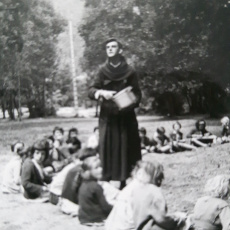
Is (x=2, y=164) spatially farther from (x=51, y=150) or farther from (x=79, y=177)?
(x=79, y=177)

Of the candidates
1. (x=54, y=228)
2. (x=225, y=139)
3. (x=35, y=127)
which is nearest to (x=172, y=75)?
(x=225, y=139)

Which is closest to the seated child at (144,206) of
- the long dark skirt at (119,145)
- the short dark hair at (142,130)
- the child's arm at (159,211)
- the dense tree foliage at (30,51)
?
the child's arm at (159,211)

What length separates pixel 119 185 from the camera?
332cm

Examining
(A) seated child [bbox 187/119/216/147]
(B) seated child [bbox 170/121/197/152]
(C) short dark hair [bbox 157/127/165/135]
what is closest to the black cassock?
(C) short dark hair [bbox 157/127/165/135]

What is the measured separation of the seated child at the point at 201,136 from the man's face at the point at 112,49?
801 mm

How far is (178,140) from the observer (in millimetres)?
3570

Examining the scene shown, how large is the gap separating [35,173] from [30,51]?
92cm

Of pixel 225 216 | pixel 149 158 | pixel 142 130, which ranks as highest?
pixel 142 130

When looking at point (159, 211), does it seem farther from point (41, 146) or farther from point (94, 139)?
point (41, 146)

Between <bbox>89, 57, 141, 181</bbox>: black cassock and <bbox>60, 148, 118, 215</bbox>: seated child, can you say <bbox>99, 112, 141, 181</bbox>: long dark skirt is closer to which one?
<bbox>89, 57, 141, 181</bbox>: black cassock

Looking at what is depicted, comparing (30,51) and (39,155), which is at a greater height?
(30,51)

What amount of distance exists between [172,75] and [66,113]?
0.83 metres

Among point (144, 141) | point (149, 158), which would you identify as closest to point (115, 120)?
point (144, 141)

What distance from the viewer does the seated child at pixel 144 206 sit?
2.66 metres
